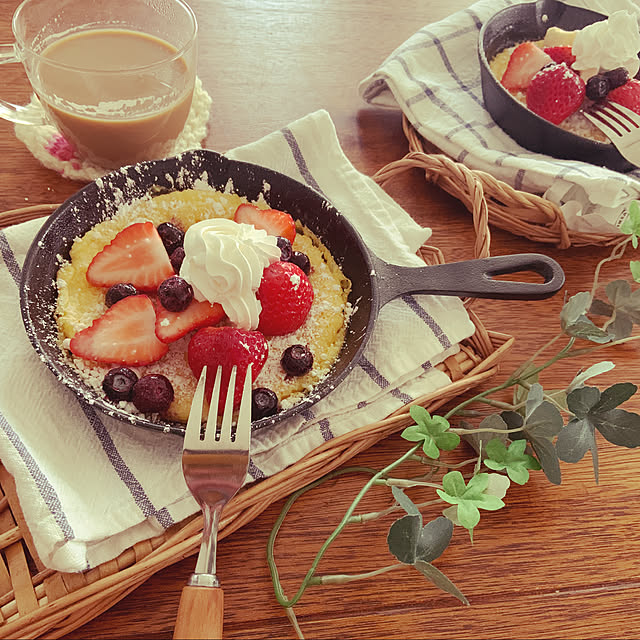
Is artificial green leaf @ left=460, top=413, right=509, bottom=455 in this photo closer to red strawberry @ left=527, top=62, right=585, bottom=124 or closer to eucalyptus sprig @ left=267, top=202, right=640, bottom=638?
eucalyptus sprig @ left=267, top=202, right=640, bottom=638

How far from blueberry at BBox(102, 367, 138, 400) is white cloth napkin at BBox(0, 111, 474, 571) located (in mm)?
42

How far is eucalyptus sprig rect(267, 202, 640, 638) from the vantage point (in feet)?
2.83

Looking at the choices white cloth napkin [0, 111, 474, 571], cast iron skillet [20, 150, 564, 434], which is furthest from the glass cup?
white cloth napkin [0, 111, 474, 571]

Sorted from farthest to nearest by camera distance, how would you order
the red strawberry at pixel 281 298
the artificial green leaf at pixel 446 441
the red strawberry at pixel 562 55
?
the red strawberry at pixel 562 55
the red strawberry at pixel 281 298
the artificial green leaf at pixel 446 441

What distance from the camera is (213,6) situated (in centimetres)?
171

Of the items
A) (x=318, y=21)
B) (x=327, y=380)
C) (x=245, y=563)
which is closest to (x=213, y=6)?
(x=318, y=21)

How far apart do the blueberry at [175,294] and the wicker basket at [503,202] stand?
500 millimetres

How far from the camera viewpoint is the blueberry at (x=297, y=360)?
1.01 meters

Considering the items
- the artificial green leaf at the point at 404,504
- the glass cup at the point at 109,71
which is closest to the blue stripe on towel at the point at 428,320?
the artificial green leaf at the point at 404,504

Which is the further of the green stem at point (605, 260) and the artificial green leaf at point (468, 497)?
the green stem at point (605, 260)

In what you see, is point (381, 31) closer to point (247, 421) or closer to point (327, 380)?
point (327, 380)

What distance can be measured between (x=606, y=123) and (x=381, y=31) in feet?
2.02

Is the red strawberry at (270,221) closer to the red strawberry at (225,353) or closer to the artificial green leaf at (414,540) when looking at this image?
the red strawberry at (225,353)

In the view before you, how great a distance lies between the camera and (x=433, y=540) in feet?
2.82
